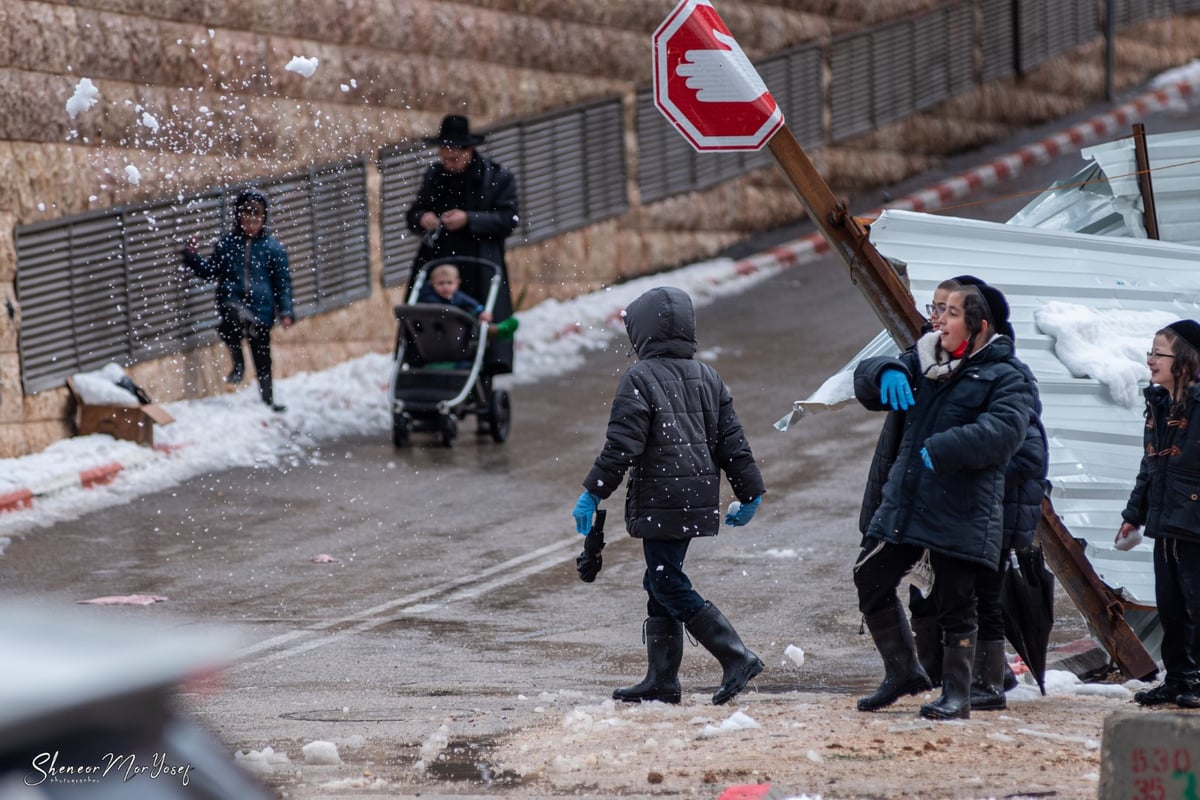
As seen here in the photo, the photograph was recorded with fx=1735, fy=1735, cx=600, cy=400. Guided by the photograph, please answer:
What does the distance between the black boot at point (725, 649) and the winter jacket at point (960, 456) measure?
2.37ft

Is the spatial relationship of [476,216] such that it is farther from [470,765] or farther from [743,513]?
[470,765]

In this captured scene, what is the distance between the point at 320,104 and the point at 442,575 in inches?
276

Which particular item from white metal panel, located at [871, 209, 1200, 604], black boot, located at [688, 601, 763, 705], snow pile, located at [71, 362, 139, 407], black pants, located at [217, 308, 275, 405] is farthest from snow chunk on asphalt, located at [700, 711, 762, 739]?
black pants, located at [217, 308, 275, 405]

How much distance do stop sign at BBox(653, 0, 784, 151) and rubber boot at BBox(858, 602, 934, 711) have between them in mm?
1895

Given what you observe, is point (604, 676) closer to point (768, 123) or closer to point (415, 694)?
point (415, 694)

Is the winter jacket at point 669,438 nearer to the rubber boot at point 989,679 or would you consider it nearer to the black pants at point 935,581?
the black pants at point 935,581

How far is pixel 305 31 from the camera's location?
14805 mm

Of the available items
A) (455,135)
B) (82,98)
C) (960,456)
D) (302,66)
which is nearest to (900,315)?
(960,456)

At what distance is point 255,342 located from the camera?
1338 centimetres

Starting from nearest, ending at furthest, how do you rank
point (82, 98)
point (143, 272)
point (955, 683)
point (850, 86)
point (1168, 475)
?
point (955, 683) < point (1168, 475) < point (82, 98) < point (143, 272) < point (850, 86)

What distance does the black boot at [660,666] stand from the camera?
6.43 meters

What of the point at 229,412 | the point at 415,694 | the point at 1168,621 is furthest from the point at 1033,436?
the point at 229,412

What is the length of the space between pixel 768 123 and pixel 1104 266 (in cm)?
178

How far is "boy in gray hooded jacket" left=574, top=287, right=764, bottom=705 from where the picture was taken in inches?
251
